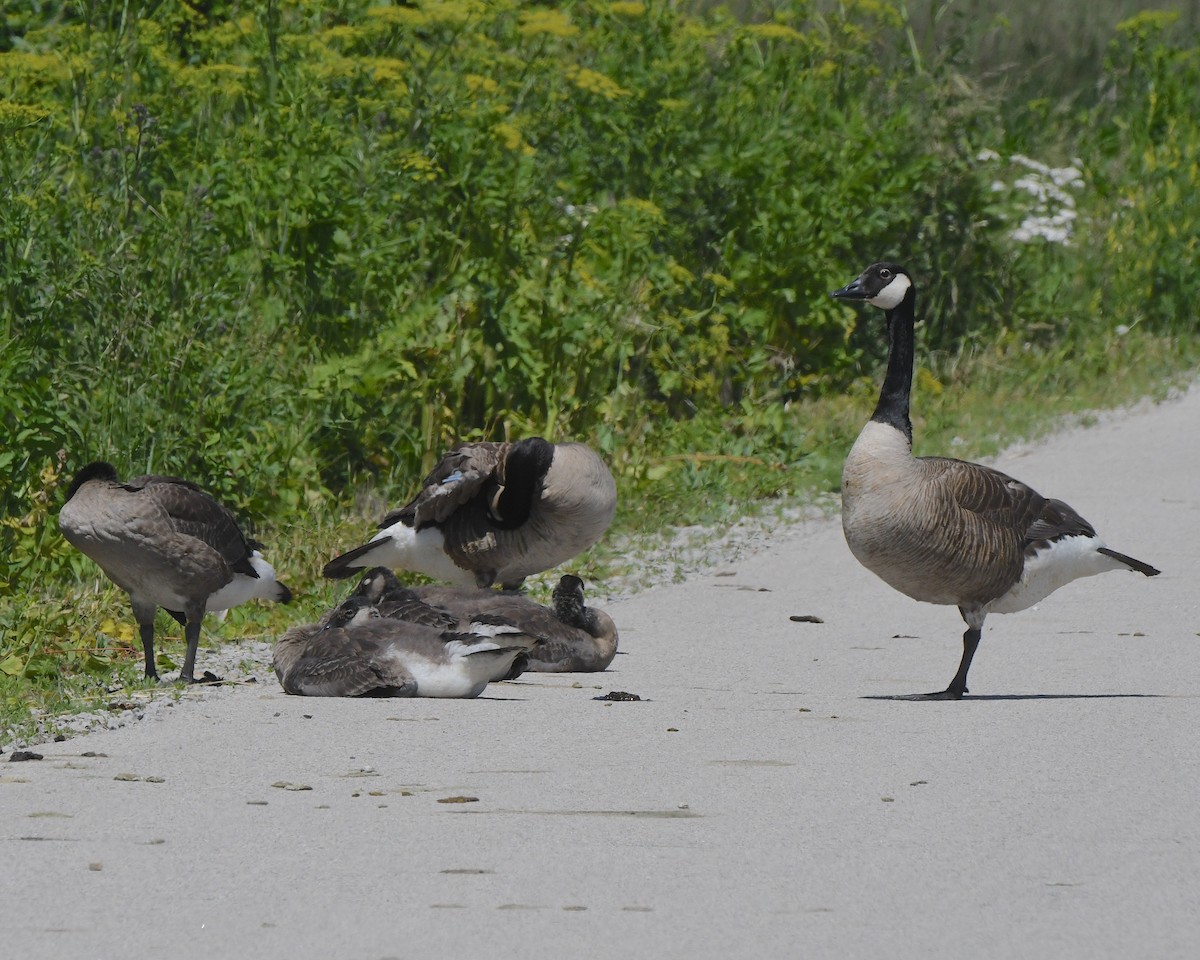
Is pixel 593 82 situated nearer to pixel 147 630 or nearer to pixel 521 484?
pixel 521 484

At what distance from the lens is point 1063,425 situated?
49.9ft

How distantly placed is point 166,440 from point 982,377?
8.28 m

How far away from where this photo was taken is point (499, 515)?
9.28 meters

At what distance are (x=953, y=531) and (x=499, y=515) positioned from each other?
241cm

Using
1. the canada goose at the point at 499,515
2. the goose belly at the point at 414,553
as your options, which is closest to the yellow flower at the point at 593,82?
the canada goose at the point at 499,515

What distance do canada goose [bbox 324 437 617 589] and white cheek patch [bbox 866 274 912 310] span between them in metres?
1.58

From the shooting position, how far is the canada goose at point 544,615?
27.4 feet

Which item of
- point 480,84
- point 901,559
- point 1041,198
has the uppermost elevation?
point 480,84

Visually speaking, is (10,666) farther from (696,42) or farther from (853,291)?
(696,42)

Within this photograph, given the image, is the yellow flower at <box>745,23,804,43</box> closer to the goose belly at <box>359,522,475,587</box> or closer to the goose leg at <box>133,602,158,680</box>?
the goose belly at <box>359,522,475,587</box>

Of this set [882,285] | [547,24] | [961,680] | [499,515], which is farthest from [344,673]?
[547,24]

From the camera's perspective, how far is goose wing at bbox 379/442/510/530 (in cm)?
933

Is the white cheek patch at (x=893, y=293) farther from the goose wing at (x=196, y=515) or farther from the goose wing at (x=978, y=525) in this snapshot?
the goose wing at (x=196, y=515)

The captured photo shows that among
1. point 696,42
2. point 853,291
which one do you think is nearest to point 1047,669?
point 853,291
